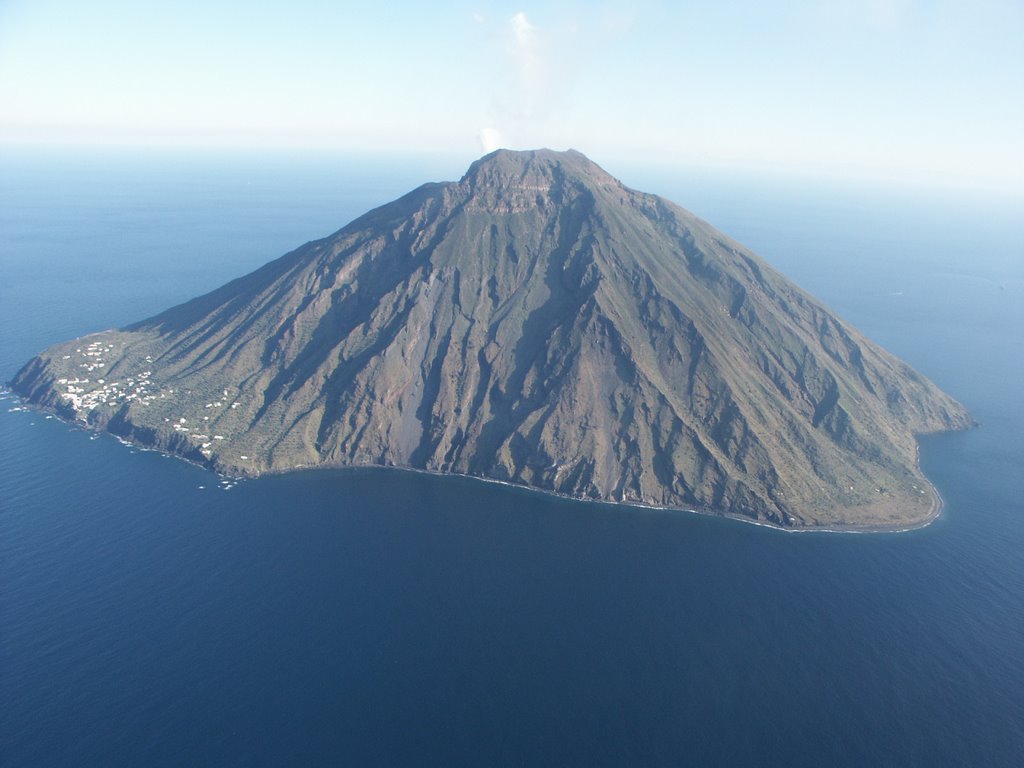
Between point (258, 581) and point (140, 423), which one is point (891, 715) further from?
point (140, 423)

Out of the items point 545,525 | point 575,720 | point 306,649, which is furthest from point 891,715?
point 306,649

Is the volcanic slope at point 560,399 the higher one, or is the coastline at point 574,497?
the volcanic slope at point 560,399

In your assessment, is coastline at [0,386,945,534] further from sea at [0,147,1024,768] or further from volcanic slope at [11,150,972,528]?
sea at [0,147,1024,768]

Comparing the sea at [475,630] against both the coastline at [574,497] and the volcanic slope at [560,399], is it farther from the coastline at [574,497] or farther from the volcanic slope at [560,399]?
the volcanic slope at [560,399]

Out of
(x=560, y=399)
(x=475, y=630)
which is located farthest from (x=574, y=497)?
(x=475, y=630)

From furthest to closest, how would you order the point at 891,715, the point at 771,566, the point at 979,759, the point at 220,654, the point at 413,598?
the point at 771,566 < the point at 413,598 < the point at 220,654 < the point at 891,715 < the point at 979,759

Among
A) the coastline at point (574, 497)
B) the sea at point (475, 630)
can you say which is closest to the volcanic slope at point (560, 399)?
the coastline at point (574, 497)

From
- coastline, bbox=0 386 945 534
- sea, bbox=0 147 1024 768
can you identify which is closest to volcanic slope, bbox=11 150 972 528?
coastline, bbox=0 386 945 534

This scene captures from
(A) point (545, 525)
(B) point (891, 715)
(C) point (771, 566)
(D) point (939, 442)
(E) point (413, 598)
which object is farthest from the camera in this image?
(D) point (939, 442)
